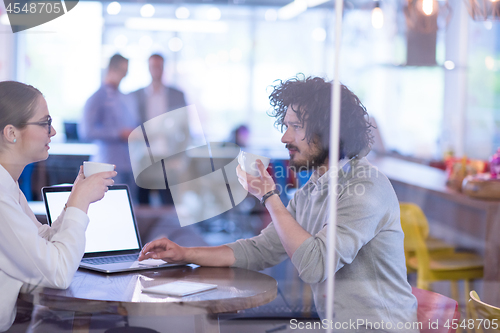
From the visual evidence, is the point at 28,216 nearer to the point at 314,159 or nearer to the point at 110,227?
the point at 110,227

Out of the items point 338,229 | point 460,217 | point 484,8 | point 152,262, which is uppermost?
point 484,8

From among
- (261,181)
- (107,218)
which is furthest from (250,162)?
(107,218)

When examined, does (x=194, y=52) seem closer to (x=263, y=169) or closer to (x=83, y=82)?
(x=83, y=82)

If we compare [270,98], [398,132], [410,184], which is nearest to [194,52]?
[398,132]

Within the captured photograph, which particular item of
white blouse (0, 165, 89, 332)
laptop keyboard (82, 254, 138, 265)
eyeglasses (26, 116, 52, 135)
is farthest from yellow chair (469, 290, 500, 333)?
eyeglasses (26, 116, 52, 135)

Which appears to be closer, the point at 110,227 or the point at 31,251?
the point at 31,251

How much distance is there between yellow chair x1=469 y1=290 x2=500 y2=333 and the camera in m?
1.35

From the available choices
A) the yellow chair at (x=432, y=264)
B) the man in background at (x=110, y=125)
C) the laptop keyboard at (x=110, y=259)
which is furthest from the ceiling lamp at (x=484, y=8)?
the laptop keyboard at (x=110, y=259)

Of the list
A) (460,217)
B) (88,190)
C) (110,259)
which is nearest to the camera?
(88,190)

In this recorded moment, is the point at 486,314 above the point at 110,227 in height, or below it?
below

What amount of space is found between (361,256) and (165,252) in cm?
49

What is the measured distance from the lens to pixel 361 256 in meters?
1.27

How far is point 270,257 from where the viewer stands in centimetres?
145

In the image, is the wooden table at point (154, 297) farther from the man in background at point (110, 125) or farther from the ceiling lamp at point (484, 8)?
the ceiling lamp at point (484, 8)
